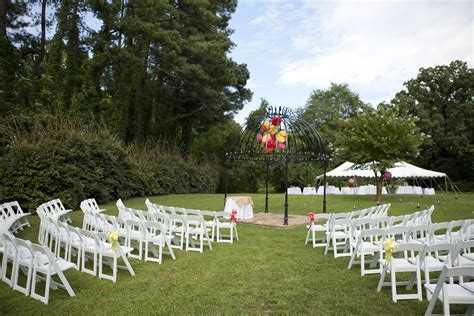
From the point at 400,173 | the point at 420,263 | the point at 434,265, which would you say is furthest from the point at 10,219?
the point at 400,173

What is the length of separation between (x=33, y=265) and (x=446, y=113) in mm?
38499

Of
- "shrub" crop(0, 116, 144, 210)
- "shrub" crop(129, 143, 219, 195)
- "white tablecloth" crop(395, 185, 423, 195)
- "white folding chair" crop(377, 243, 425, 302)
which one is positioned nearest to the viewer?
"white folding chair" crop(377, 243, 425, 302)

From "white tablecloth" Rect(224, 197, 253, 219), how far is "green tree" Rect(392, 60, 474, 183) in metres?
26.7

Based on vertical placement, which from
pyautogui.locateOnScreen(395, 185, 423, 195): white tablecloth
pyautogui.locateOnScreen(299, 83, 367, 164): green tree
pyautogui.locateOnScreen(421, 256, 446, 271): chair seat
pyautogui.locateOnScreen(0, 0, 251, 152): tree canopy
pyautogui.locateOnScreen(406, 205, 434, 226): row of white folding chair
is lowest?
pyautogui.locateOnScreen(421, 256, 446, 271): chair seat

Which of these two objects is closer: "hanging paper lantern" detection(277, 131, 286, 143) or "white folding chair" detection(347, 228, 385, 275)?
"white folding chair" detection(347, 228, 385, 275)

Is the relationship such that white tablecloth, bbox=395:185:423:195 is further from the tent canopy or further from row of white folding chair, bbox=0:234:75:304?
row of white folding chair, bbox=0:234:75:304

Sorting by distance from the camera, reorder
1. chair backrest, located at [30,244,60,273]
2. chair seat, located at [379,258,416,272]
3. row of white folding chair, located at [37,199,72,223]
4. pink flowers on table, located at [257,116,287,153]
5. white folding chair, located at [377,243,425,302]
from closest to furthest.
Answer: white folding chair, located at [377,243,425,302], chair backrest, located at [30,244,60,273], chair seat, located at [379,258,416,272], row of white folding chair, located at [37,199,72,223], pink flowers on table, located at [257,116,287,153]

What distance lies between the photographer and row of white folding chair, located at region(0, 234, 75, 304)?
4.69m

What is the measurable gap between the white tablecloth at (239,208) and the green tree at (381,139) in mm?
7526

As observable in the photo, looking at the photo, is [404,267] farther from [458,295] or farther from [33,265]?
[33,265]

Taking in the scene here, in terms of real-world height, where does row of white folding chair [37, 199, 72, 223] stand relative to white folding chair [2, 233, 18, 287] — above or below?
above

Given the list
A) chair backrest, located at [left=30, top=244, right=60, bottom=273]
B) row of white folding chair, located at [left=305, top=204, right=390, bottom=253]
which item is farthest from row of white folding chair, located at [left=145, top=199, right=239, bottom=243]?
chair backrest, located at [left=30, top=244, right=60, bottom=273]

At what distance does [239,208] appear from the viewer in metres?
12.3

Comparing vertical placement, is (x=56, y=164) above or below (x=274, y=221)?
above
